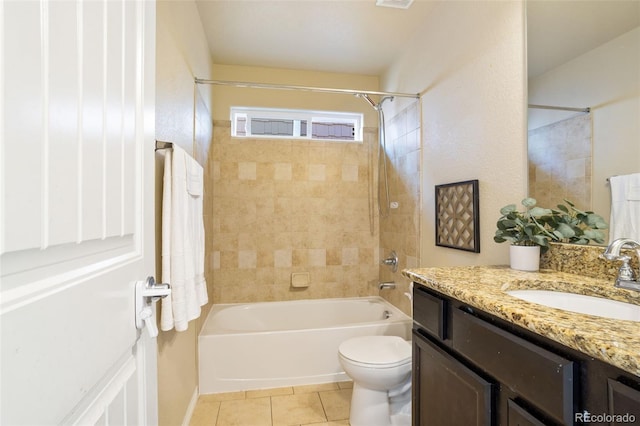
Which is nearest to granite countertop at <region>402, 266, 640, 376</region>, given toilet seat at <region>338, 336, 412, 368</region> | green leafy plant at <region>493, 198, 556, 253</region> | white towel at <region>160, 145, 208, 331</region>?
green leafy plant at <region>493, 198, 556, 253</region>

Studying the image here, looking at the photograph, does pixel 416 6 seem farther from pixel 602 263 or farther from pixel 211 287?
pixel 211 287

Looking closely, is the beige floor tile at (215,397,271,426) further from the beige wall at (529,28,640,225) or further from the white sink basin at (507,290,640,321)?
the beige wall at (529,28,640,225)

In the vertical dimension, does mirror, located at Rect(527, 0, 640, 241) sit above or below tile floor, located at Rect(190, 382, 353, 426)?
above

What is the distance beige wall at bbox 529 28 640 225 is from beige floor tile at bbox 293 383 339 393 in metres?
1.87

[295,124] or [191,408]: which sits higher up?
[295,124]

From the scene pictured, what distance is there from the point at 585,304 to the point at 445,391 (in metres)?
0.50

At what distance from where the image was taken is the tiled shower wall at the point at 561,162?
113 centimetres

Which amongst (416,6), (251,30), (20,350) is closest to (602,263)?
(20,350)

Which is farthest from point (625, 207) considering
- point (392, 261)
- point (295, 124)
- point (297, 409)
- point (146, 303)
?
point (295, 124)

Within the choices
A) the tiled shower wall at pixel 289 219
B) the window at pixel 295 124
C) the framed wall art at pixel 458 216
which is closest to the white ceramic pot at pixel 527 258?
the framed wall art at pixel 458 216

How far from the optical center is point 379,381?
161 cm

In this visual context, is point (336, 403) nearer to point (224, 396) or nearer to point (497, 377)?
point (224, 396)

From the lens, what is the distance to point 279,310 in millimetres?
2787

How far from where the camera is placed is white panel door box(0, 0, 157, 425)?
0.33 m
